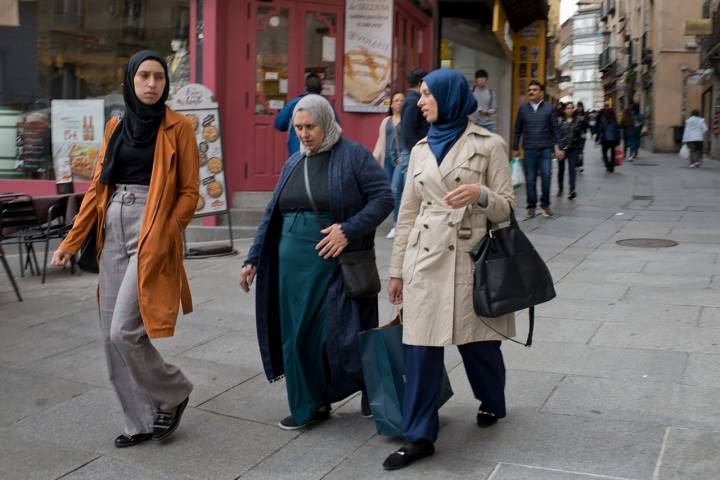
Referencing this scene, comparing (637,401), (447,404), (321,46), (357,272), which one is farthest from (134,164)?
(321,46)

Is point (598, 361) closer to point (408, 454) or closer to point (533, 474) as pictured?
point (533, 474)

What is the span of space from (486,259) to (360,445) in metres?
1.10

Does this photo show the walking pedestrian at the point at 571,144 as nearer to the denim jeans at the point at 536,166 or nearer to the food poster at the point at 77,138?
the denim jeans at the point at 536,166

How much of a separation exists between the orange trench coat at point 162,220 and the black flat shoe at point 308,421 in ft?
2.62

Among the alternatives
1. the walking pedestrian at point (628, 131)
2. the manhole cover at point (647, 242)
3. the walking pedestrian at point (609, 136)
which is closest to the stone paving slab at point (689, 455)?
the manhole cover at point (647, 242)

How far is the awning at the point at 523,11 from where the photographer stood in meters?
19.5

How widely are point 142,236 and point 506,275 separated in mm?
1644

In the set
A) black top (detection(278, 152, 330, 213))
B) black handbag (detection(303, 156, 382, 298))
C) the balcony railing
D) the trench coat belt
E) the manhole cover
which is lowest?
the manhole cover

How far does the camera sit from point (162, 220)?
410 centimetres

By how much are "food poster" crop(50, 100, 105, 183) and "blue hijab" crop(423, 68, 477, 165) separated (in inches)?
341

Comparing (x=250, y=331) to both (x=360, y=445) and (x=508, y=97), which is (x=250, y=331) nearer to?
(x=360, y=445)

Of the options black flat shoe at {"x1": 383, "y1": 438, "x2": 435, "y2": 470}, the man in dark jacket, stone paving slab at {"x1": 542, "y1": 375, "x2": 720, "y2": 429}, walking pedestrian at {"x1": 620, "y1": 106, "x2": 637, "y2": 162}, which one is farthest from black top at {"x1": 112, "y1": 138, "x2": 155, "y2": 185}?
walking pedestrian at {"x1": 620, "y1": 106, "x2": 637, "y2": 162}

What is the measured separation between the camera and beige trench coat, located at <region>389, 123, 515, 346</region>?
12.6 ft

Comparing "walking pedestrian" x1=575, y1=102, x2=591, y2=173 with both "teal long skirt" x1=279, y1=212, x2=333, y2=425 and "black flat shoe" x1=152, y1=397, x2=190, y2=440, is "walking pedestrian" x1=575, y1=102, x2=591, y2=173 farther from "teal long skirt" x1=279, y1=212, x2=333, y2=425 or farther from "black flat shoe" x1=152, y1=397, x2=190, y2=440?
"black flat shoe" x1=152, y1=397, x2=190, y2=440
